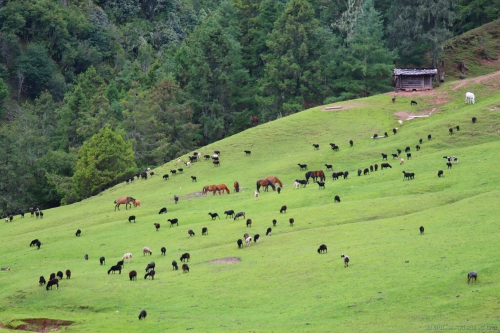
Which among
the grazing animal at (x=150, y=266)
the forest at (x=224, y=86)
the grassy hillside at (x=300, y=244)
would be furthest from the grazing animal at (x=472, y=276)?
the forest at (x=224, y=86)

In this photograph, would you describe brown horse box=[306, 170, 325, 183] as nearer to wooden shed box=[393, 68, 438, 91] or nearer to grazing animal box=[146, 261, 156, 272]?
grazing animal box=[146, 261, 156, 272]

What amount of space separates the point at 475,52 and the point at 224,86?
38.9 m

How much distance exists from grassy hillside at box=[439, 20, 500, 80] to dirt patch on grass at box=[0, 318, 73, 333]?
274 ft

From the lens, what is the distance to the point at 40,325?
41.4 metres

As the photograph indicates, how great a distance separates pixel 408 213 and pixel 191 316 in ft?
72.6

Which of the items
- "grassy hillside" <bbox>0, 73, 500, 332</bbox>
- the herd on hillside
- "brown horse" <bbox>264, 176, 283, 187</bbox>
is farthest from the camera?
"brown horse" <bbox>264, 176, 283, 187</bbox>

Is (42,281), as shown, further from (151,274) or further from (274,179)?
(274,179)

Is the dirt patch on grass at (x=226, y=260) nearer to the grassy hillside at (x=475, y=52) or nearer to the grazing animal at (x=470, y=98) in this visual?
the grazing animal at (x=470, y=98)

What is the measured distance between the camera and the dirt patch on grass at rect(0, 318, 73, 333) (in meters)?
40.8

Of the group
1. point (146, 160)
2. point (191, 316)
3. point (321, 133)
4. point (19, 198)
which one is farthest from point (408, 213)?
point (19, 198)

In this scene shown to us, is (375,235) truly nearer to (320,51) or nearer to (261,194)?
(261,194)

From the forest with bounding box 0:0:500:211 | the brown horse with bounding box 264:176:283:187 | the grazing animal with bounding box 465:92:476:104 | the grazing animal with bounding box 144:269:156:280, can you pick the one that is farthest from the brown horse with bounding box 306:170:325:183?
the grazing animal with bounding box 144:269:156:280

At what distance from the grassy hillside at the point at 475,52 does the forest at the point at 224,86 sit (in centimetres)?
402

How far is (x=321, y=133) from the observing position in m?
87.4
